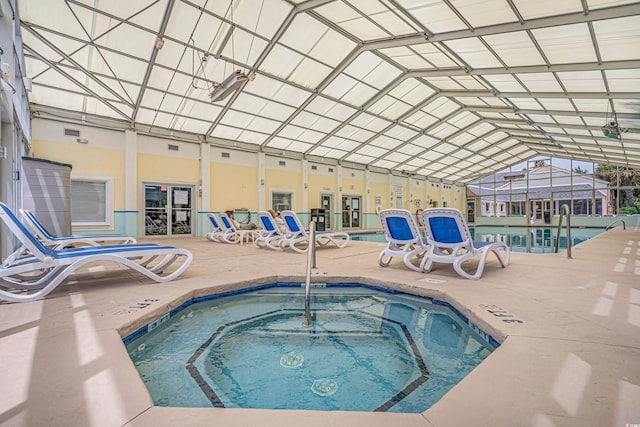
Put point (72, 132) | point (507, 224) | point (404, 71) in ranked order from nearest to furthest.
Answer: point (72, 132) < point (404, 71) < point (507, 224)

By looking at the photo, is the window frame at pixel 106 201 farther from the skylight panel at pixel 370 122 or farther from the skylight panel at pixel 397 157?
the skylight panel at pixel 397 157

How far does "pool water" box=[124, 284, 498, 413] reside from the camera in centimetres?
175

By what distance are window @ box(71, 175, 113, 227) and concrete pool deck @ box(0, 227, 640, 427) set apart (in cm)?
723

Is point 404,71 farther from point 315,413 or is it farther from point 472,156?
point 472,156

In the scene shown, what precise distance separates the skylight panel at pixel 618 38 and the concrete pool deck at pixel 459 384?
470cm

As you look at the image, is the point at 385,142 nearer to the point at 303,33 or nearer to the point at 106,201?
the point at 303,33

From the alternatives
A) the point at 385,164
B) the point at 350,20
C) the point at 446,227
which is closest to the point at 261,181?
the point at 350,20

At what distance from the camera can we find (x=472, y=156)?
66.1ft

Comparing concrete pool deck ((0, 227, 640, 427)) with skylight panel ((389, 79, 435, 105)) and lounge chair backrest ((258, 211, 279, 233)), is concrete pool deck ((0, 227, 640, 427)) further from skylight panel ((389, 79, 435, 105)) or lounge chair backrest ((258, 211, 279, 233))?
skylight panel ((389, 79, 435, 105))

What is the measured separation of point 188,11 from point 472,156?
18243 mm

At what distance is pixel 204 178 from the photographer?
11930 mm

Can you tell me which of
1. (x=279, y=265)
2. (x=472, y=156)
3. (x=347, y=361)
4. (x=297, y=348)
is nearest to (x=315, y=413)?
(x=347, y=361)

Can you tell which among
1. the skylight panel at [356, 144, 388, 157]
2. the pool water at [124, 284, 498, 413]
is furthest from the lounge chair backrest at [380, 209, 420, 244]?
the skylight panel at [356, 144, 388, 157]

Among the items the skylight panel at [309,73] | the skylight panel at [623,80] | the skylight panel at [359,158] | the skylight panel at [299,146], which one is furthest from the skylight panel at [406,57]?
the skylight panel at [359,158]
